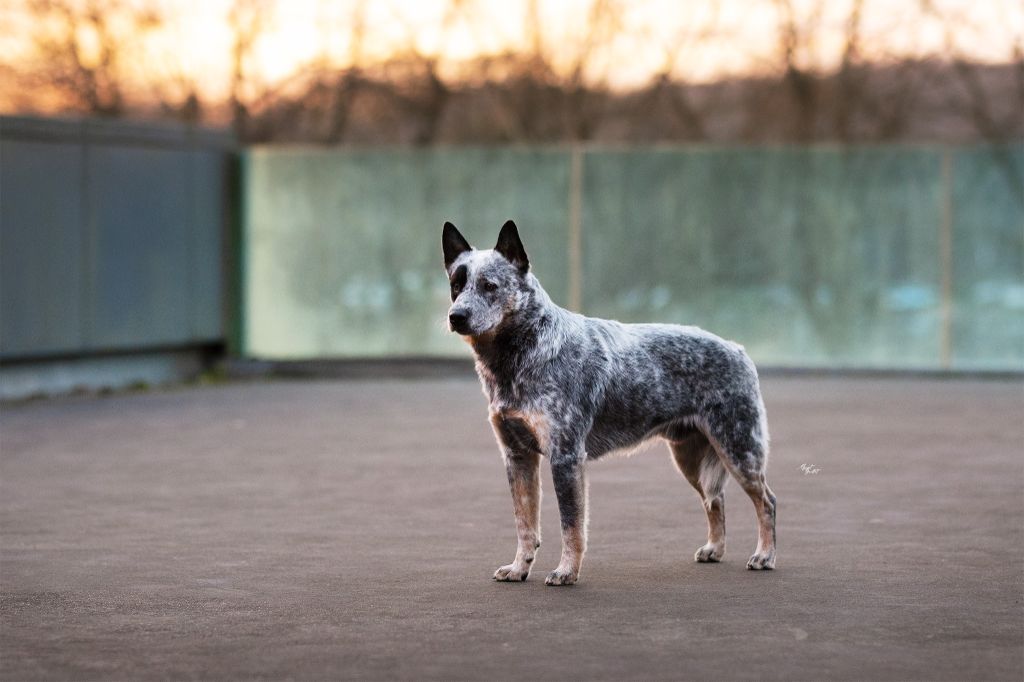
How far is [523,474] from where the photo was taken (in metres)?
8.81

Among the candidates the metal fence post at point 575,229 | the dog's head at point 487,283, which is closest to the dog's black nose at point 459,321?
the dog's head at point 487,283

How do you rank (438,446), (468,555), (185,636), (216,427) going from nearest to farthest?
1. (185,636)
2. (468,555)
3. (438,446)
4. (216,427)

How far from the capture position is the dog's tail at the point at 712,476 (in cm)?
925

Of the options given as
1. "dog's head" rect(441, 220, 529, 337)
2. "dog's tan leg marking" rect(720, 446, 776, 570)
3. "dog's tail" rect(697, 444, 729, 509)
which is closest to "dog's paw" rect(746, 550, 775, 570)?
"dog's tan leg marking" rect(720, 446, 776, 570)

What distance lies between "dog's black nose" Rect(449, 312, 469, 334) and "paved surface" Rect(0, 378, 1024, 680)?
1.23 m

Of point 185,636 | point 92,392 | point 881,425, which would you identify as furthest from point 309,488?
point 92,392

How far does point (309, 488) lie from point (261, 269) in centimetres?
1151

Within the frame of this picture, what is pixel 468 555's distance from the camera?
9398 millimetres

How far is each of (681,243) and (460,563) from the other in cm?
1432

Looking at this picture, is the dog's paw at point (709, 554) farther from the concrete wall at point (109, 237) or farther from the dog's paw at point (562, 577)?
the concrete wall at point (109, 237)

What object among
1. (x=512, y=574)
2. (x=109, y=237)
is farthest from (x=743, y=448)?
(x=109, y=237)

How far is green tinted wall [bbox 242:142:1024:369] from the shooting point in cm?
2270

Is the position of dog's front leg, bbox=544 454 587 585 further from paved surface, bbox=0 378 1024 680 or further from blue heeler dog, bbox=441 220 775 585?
paved surface, bbox=0 378 1024 680

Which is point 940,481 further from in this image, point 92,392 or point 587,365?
point 92,392
